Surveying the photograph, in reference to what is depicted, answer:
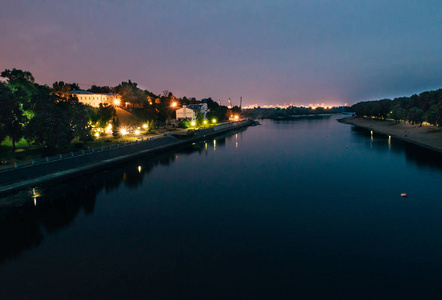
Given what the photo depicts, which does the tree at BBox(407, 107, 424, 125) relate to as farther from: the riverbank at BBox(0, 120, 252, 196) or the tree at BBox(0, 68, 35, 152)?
the tree at BBox(0, 68, 35, 152)

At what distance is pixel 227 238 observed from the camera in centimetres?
1906

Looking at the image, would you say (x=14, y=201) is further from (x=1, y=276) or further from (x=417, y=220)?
(x=417, y=220)

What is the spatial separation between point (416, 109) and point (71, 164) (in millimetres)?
97488

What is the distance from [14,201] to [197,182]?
19732 mm

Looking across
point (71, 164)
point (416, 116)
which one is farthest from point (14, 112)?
point (416, 116)

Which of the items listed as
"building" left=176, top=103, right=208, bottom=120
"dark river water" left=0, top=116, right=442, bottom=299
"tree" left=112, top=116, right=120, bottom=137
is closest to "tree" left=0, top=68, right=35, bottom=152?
"dark river water" left=0, top=116, right=442, bottom=299

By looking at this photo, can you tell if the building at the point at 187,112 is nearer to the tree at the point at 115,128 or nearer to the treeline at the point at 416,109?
the tree at the point at 115,128

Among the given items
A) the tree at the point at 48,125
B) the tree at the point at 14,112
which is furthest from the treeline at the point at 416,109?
the tree at the point at 14,112

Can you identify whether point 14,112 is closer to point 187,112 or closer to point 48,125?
point 48,125

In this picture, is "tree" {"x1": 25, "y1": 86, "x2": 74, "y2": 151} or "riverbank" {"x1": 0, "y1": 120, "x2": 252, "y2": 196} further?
"tree" {"x1": 25, "y1": 86, "x2": 74, "y2": 151}

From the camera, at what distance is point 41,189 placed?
1141 inches

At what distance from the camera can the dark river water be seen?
44.8 ft

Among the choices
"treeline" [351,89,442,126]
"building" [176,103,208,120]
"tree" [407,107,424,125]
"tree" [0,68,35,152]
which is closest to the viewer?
"tree" [0,68,35,152]

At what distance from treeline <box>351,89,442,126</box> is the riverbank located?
69254 millimetres
